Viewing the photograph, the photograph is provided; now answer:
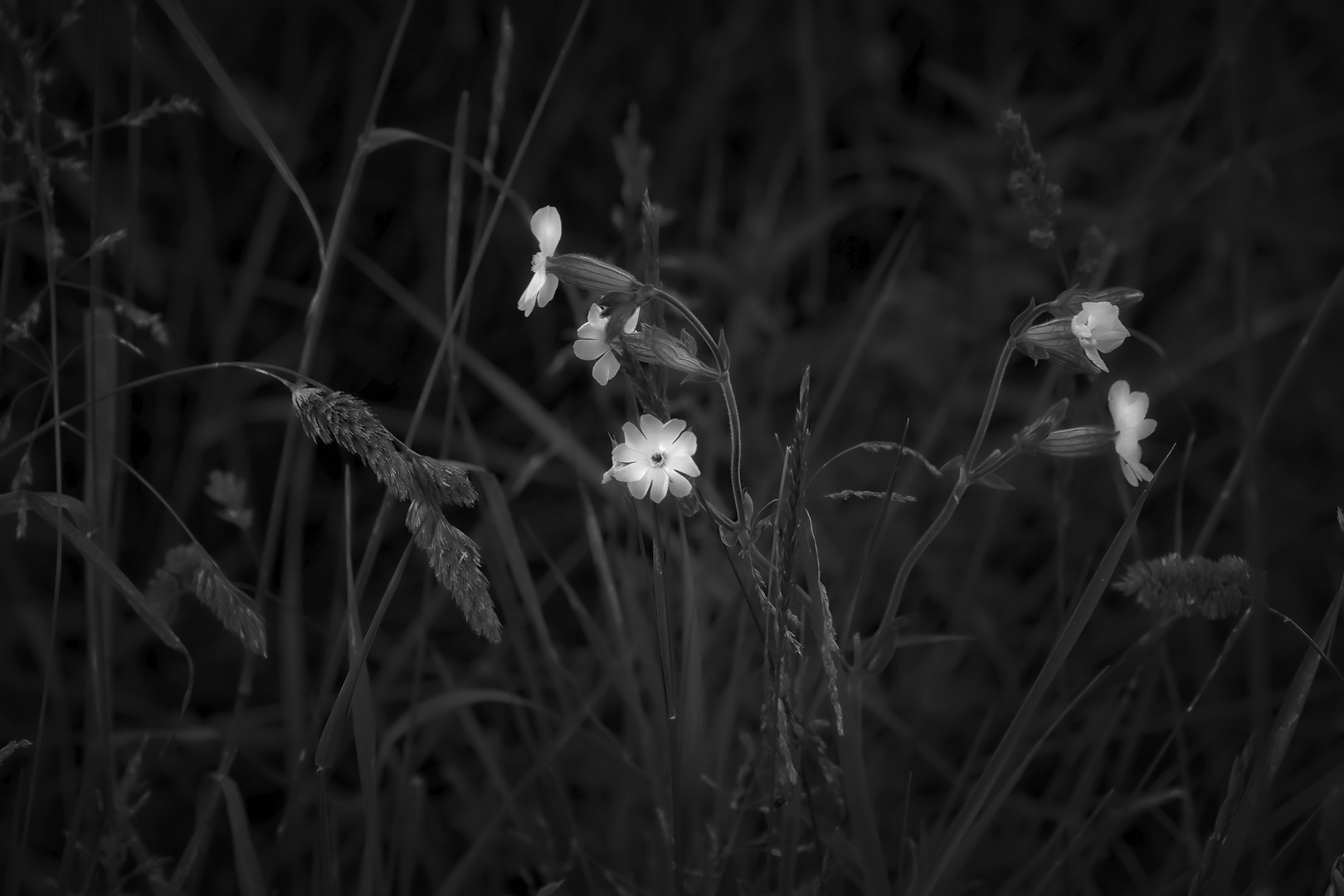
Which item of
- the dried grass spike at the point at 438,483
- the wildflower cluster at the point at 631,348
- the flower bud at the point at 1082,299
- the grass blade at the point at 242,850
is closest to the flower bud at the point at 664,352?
the wildflower cluster at the point at 631,348

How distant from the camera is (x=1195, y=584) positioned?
2.25ft

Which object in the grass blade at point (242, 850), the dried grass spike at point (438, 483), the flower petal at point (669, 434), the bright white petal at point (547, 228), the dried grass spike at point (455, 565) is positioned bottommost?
the grass blade at point (242, 850)

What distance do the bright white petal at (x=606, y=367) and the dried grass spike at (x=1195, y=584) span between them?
40cm

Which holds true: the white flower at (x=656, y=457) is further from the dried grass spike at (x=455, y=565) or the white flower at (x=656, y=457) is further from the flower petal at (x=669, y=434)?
the dried grass spike at (x=455, y=565)

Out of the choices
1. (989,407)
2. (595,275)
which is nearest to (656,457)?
(595,275)

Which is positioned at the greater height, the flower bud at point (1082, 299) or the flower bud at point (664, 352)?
the flower bud at point (1082, 299)

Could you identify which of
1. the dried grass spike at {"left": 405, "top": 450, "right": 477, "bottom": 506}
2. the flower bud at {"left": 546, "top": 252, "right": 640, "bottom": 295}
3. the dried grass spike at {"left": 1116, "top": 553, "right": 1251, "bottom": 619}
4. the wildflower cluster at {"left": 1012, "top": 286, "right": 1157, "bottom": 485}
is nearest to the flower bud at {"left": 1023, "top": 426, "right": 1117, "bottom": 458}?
the wildflower cluster at {"left": 1012, "top": 286, "right": 1157, "bottom": 485}

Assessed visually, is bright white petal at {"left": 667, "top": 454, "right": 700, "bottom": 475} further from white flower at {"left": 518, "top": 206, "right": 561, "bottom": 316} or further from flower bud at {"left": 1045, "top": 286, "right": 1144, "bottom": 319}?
flower bud at {"left": 1045, "top": 286, "right": 1144, "bottom": 319}

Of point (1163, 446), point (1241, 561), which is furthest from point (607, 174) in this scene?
point (1241, 561)

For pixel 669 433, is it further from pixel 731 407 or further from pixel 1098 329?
pixel 1098 329

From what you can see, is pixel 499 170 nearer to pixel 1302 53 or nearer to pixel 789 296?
pixel 789 296

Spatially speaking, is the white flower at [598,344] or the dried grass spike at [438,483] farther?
the white flower at [598,344]

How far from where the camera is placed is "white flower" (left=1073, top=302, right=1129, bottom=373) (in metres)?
0.73

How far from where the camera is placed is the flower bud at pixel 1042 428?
0.75 m
